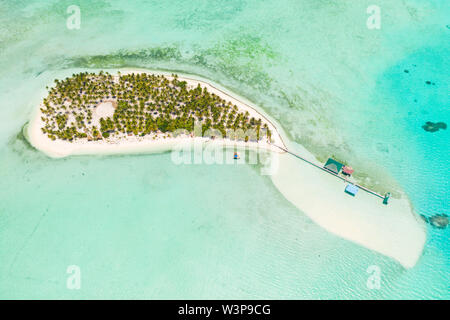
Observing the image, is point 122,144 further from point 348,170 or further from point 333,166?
point 348,170

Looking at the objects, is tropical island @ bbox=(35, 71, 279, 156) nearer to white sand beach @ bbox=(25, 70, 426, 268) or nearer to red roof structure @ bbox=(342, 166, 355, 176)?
white sand beach @ bbox=(25, 70, 426, 268)

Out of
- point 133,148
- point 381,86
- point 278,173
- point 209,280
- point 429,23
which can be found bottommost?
point 209,280

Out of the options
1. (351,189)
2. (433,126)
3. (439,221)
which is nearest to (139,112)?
(351,189)

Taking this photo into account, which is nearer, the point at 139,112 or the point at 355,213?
the point at 355,213

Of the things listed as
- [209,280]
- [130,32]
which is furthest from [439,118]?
[130,32]

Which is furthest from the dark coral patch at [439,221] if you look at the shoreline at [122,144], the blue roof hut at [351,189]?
the shoreline at [122,144]

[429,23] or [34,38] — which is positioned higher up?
[429,23]

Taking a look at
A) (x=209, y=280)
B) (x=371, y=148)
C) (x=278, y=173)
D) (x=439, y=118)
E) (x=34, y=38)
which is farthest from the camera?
(x=34, y=38)

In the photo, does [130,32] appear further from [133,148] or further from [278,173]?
[278,173]
